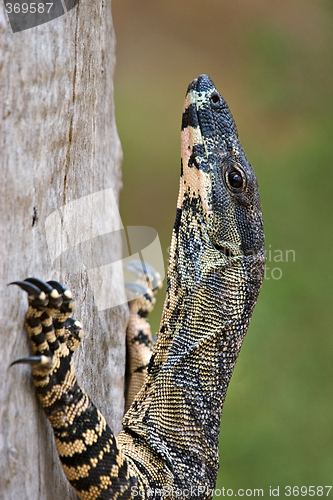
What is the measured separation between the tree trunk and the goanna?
Answer: 33cm

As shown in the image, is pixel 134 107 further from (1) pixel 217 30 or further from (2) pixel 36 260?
(2) pixel 36 260

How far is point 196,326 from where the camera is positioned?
326 centimetres

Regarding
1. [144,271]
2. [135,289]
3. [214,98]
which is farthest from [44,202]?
[144,271]

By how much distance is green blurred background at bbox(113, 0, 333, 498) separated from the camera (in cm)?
868

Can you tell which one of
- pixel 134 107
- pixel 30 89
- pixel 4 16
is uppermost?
pixel 134 107

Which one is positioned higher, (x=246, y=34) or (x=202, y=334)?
(x=246, y=34)

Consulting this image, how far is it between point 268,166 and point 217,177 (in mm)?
6901

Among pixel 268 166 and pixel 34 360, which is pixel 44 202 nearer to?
pixel 34 360

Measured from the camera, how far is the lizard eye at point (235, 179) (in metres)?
3.49

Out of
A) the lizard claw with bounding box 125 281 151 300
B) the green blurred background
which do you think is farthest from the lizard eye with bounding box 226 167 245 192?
the green blurred background

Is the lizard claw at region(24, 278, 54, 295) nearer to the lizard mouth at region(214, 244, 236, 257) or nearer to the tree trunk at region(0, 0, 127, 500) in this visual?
the tree trunk at region(0, 0, 127, 500)

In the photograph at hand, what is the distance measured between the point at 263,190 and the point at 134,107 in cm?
312

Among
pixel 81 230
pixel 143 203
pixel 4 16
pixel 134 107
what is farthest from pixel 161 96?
pixel 4 16

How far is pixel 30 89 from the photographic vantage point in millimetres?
2287
